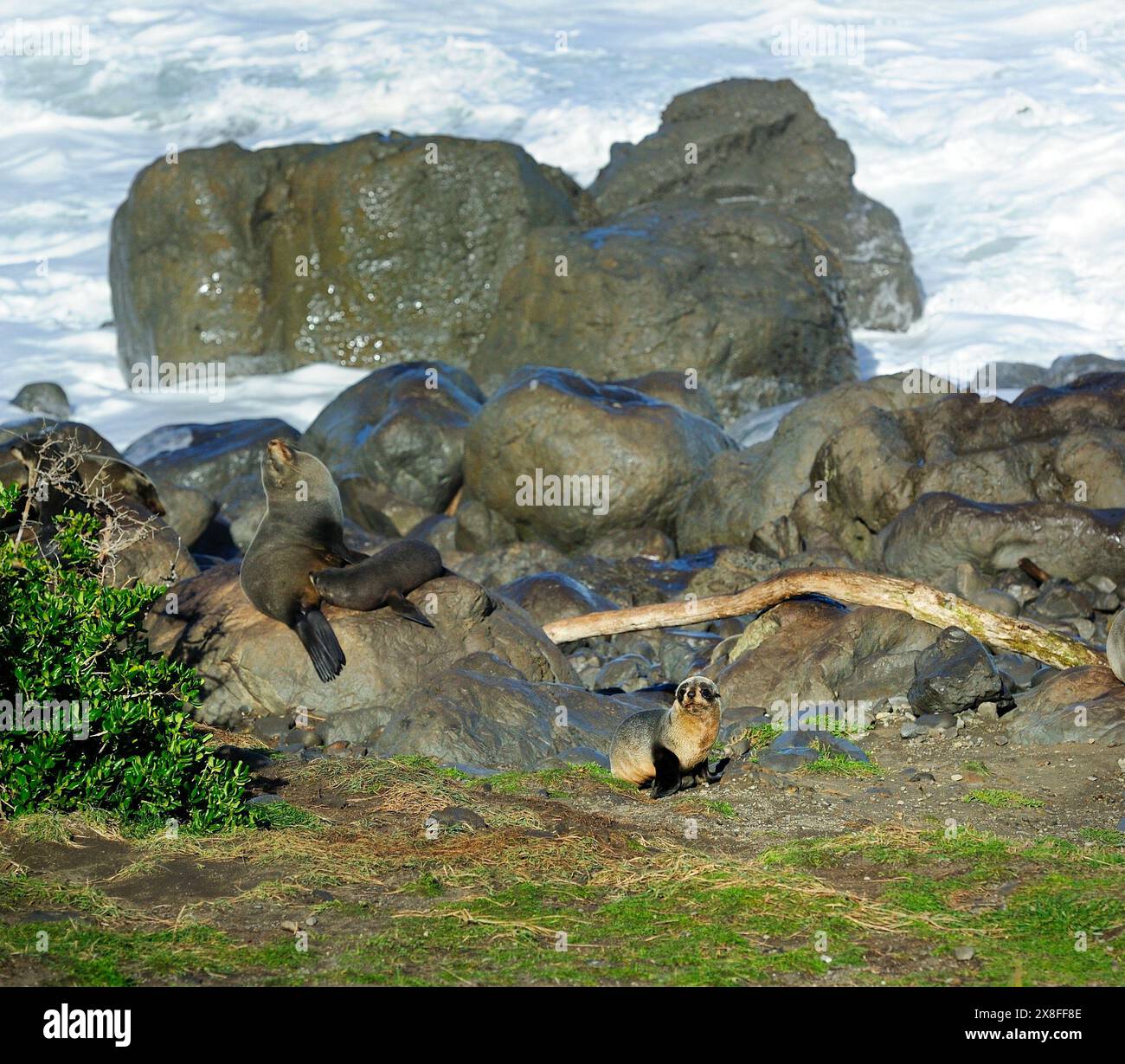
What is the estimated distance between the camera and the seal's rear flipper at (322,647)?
31.2 ft

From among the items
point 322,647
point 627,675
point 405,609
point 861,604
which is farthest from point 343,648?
point 861,604

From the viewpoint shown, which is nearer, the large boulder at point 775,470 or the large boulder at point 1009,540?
the large boulder at point 1009,540

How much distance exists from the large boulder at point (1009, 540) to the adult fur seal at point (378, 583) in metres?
5.76

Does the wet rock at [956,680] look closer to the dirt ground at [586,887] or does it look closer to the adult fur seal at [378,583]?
the dirt ground at [586,887]

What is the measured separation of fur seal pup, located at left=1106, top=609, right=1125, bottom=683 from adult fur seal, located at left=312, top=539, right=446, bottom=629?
4446 mm

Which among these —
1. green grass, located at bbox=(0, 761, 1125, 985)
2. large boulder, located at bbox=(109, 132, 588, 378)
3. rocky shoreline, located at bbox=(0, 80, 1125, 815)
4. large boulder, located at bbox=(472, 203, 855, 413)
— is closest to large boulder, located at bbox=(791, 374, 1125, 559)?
rocky shoreline, located at bbox=(0, 80, 1125, 815)

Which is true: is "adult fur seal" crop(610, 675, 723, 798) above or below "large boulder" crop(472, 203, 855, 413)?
below

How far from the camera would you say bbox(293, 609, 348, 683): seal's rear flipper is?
9.50 meters

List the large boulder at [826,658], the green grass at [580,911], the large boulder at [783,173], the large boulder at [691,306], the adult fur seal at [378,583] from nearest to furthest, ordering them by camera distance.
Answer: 1. the green grass at [580,911]
2. the large boulder at [826,658]
3. the adult fur seal at [378,583]
4. the large boulder at [691,306]
5. the large boulder at [783,173]

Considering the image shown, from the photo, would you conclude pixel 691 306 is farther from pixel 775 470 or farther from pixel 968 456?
pixel 968 456

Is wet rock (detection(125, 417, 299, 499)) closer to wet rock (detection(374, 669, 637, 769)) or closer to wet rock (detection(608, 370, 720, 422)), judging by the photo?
wet rock (detection(608, 370, 720, 422))

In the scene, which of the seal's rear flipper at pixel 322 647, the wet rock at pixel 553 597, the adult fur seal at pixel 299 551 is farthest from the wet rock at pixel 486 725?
the wet rock at pixel 553 597

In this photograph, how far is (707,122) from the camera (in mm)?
30391
